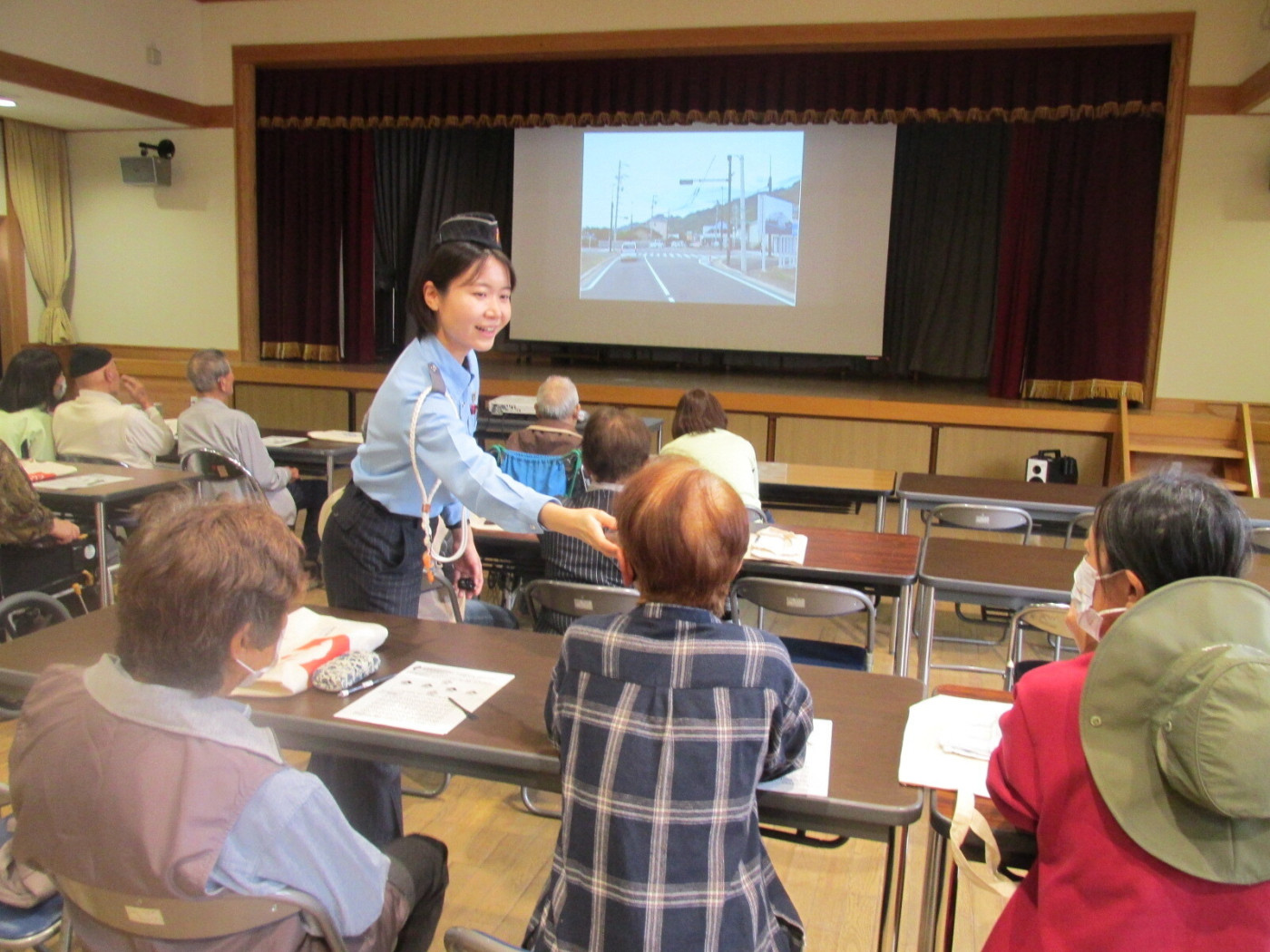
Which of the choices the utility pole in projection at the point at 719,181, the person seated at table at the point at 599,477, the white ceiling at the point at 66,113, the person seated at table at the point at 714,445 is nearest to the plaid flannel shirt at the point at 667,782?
the person seated at table at the point at 599,477

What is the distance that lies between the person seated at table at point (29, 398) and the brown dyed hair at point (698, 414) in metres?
2.47

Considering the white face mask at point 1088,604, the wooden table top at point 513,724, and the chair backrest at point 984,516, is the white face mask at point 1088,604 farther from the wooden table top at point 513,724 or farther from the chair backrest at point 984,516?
the chair backrest at point 984,516

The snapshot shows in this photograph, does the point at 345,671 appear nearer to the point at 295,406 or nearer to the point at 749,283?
the point at 295,406

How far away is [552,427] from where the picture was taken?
399 cm

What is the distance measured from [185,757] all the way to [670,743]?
1.72ft

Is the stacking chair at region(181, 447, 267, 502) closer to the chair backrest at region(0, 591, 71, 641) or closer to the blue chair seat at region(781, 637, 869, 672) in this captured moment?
the chair backrest at region(0, 591, 71, 641)

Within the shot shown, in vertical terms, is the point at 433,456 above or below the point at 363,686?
above

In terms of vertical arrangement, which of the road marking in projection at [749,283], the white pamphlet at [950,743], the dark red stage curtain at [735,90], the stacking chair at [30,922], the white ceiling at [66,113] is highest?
the dark red stage curtain at [735,90]

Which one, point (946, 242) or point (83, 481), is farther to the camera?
point (946, 242)

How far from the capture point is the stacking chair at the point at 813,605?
2.44 metres

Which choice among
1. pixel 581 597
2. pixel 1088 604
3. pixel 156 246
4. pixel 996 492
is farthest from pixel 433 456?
pixel 156 246

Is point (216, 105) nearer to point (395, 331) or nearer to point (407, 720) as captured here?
point (395, 331)

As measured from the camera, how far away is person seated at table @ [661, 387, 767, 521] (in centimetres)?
326

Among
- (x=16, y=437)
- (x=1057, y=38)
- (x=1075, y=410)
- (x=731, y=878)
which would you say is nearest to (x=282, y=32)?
(x=16, y=437)
